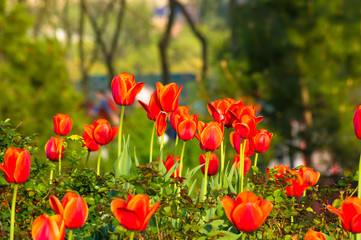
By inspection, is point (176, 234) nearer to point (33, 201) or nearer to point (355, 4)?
point (33, 201)

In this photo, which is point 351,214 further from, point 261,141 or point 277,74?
point 277,74

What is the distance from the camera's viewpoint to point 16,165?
4.03 feet

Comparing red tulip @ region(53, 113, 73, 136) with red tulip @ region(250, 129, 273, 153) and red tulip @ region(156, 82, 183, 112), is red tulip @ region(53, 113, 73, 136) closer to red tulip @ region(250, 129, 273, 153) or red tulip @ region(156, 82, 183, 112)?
red tulip @ region(156, 82, 183, 112)

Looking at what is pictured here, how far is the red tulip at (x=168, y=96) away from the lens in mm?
1476

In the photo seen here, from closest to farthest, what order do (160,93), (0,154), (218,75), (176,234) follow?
(176,234) < (160,93) < (0,154) < (218,75)

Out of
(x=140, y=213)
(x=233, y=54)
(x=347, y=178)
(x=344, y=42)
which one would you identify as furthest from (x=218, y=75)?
(x=140, y=213)

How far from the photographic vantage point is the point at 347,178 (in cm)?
159

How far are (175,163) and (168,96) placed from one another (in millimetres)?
223

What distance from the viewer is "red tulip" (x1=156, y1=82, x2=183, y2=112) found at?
1476 millimetres

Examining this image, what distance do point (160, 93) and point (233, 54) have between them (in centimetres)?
544

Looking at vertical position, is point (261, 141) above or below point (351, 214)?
above

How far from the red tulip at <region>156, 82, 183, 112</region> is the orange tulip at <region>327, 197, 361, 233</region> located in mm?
565

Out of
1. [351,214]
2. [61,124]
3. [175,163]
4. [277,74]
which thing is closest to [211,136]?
[175,163]

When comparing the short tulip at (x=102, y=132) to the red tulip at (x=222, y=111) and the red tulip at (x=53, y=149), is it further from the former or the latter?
the red tulip at (x=222, y=111)
